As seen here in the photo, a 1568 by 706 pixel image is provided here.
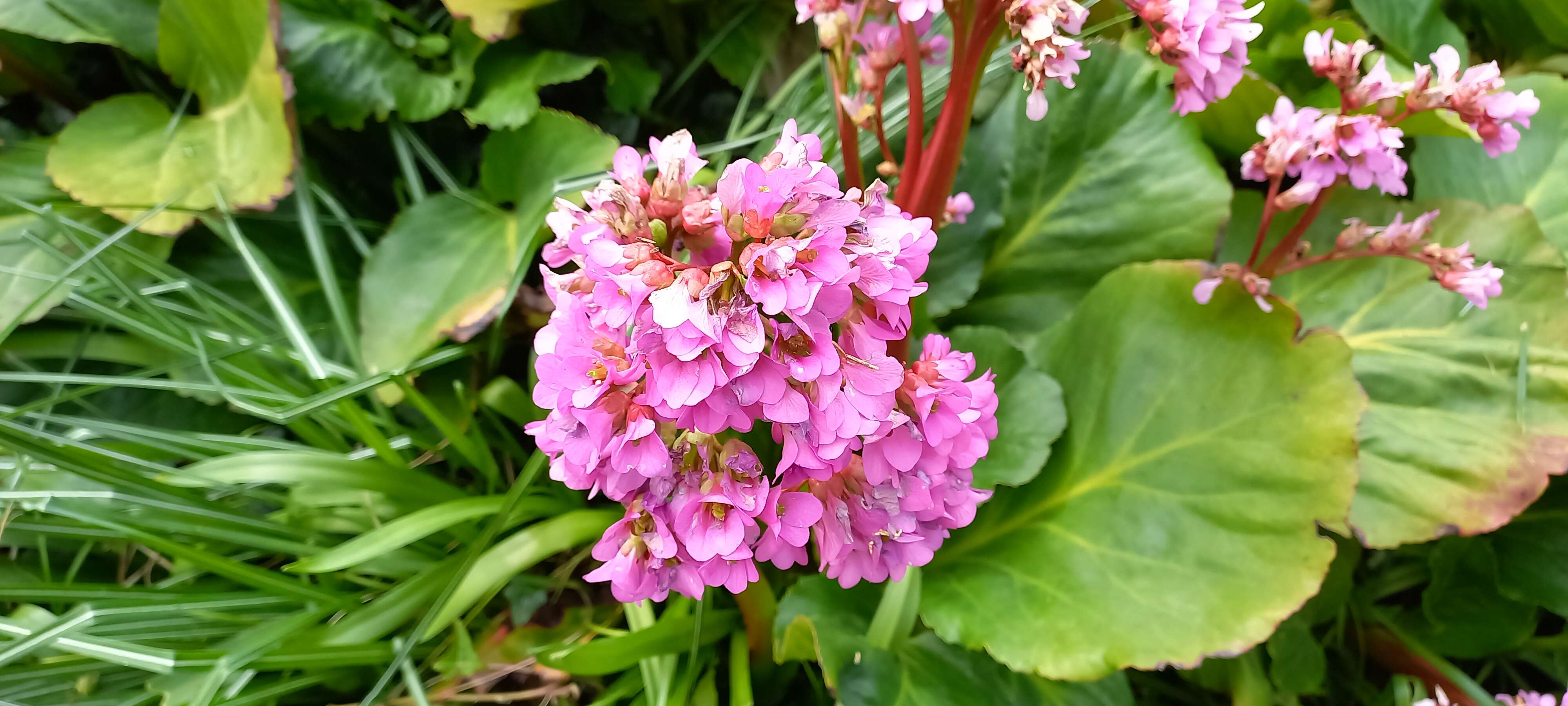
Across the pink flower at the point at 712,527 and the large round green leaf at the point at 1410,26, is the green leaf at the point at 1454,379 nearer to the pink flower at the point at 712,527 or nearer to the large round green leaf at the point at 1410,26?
the large round green leaf at the point at 1410,26

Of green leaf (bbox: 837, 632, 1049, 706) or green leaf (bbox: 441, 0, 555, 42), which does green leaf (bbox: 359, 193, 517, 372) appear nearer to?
green leaf (bbox: 441, 0, 555, 42)

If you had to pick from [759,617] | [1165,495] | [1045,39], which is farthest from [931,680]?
[1045,39]

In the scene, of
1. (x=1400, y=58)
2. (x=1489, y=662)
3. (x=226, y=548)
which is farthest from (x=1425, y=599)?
(x=226, y=548)

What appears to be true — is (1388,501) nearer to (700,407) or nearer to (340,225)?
(700,407)

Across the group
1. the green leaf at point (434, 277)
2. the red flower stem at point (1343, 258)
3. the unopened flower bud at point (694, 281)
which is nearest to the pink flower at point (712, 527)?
the unopened flower bud at point (694, 281)

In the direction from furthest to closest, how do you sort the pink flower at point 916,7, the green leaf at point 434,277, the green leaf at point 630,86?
the green leaf at point 630,86, the green leaf at point 434,277, the pink flower at point 916,7

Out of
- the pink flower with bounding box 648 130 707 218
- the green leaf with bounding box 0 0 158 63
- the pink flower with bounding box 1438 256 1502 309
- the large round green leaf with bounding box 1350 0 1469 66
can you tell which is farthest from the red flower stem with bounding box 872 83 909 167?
the green leaf with bounding box 0 0 158 63
